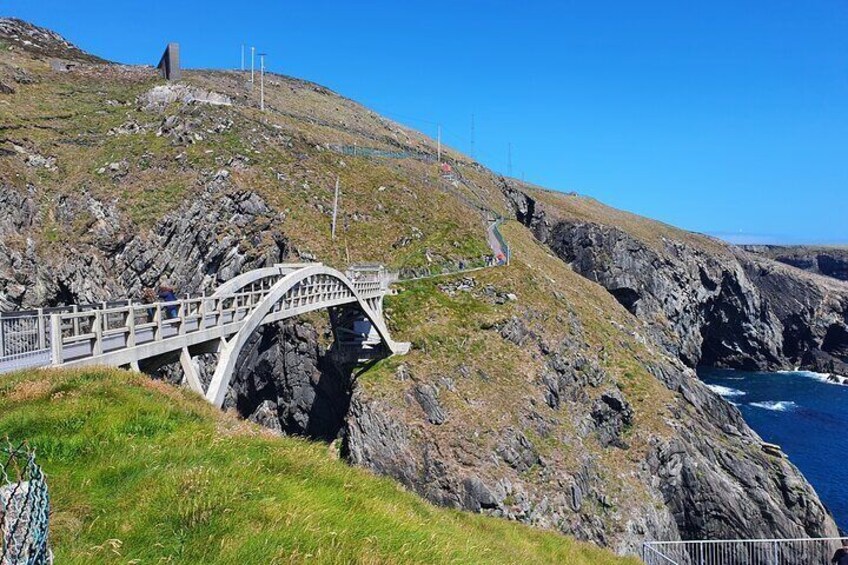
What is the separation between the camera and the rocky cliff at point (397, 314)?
128ft

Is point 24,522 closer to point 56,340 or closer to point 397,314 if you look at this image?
point 56,340

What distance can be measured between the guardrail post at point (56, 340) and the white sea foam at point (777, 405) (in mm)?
93126

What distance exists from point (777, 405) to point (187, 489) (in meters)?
97.6

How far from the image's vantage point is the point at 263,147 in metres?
67.3

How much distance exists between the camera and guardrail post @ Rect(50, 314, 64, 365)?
13352mm

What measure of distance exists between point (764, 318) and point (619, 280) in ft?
137

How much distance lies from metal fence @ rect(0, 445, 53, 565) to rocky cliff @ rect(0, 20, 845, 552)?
32883mm

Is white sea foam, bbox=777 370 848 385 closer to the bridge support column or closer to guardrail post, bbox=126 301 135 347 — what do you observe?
the bridge support column

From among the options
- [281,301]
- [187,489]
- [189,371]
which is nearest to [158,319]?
[189,371]

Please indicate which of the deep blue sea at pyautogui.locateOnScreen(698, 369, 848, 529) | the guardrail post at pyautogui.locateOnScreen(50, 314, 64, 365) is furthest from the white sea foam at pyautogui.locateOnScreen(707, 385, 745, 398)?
the guardrail post at pyautogui.locateOnScreen(50, 314, 64, 365)

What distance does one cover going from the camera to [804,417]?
77.9 m

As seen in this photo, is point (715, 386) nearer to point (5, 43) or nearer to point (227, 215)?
point (227, 215)

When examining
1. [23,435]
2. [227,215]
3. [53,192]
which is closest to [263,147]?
[227,215]

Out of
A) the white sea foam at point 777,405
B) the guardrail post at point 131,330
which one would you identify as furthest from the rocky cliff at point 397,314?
the guardrail post at point 131,330
